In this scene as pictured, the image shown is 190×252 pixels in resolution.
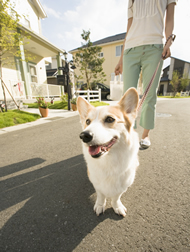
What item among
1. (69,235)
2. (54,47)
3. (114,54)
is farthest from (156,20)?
(114,54)

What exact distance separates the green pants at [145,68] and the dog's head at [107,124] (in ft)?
3.40

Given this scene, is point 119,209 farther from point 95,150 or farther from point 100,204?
point 95,150

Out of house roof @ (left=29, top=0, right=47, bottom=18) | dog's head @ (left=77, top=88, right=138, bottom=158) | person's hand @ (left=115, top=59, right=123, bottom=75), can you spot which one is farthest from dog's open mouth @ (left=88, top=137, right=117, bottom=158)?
house roof @ (left=29, top=0, right=47, bottom=18)

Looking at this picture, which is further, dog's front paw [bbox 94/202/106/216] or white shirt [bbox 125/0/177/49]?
white shirt [bbox 125/0/177/49]

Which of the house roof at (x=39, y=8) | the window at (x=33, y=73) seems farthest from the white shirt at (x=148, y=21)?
the house roof at (x=39, y=8)

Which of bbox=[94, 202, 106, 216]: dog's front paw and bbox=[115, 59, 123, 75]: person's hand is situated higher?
bbox=[115, 59, 123, 75]: person's hand

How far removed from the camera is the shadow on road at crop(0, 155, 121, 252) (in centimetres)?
105

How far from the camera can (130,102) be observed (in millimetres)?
1341

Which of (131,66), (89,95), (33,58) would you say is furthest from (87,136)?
(89,95)

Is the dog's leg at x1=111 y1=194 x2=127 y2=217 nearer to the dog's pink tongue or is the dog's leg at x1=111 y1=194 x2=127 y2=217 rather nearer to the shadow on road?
the shadow on road

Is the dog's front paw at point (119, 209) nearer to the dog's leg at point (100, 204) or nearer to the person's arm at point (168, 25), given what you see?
the dog's leg at point (100, 204)

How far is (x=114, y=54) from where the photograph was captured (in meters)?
19.1

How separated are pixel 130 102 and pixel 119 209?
113 centimetres

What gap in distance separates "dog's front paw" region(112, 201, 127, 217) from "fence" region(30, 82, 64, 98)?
10.3 m
